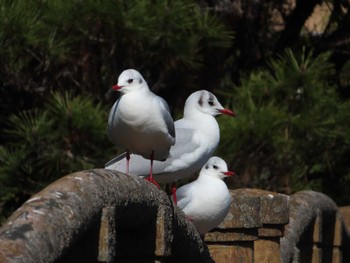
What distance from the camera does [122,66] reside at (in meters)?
6.00

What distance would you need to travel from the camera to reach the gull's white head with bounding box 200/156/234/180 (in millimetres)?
3395

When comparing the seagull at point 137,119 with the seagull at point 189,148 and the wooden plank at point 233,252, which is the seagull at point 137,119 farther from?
the seagull at point 189,148

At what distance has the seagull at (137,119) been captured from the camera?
3008mm

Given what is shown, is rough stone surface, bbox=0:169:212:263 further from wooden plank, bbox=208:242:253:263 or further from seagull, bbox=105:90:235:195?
seagull, bbox=105:90:235:195

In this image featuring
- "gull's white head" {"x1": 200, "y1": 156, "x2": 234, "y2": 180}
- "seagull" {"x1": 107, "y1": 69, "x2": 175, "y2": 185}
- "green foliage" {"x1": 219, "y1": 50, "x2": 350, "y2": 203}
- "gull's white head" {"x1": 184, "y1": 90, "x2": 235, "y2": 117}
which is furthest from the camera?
"green foliage" {"x1": 219, "y1": 50, "x2": 350, "y2": 203}

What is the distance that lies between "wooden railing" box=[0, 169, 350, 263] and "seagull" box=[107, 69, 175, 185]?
0.99 ft

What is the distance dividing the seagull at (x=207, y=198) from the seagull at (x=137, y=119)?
0.68ft

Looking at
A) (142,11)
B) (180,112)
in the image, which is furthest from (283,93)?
(142,11)

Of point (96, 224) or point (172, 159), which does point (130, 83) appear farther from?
point (96, 224)

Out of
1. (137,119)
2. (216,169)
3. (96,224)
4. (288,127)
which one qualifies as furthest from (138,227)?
(288,127)

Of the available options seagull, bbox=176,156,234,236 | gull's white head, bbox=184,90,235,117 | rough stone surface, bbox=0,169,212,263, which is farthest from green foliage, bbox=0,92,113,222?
rough stone surface, bbox=0,169,212,263

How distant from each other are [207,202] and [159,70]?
3.11m

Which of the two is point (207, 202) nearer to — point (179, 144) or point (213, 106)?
point (179, 144)

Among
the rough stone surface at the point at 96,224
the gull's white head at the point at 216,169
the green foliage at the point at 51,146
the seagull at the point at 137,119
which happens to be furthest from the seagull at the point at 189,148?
the green foliage at the point at 51,146
